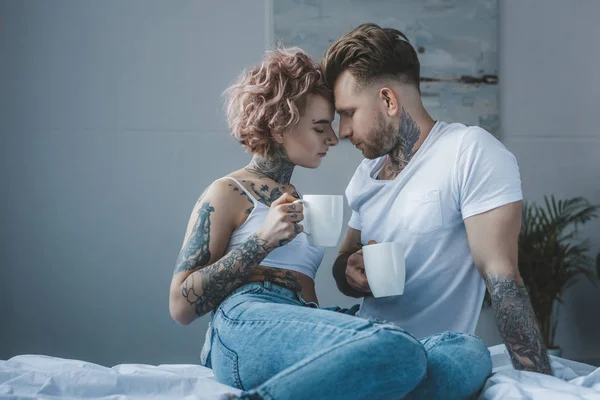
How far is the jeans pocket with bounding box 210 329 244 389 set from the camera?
4.34ft

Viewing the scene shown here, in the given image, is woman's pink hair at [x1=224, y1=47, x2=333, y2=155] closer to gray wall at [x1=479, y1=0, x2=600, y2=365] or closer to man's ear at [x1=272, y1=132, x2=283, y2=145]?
man's ear at [x1=272, y1=132, x2=283, y2=145]

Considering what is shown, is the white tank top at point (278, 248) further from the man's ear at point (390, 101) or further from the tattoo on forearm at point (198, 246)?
the man's ear at point (390, 101)

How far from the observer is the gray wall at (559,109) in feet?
12.7

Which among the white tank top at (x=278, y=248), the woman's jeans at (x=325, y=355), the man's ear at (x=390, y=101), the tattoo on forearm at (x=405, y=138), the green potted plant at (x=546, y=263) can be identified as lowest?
the green potted plant at (x=546, y=263)

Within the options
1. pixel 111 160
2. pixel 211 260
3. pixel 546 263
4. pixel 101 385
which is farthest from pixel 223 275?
pixel 546 263

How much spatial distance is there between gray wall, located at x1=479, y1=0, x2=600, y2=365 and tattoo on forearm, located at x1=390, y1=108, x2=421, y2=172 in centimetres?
210

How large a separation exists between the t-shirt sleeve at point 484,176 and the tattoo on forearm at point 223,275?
0.57 meters

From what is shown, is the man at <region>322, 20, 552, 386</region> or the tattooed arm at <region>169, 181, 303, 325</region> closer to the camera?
the tattooed arm at <region>169, 181, 303, 325</region>

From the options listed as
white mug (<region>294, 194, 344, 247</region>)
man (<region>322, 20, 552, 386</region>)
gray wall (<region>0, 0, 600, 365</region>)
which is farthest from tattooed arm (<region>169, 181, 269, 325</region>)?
gray wall (<region>0, 0, 600, 365</region>)

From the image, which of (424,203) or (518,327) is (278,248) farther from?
(518,327)

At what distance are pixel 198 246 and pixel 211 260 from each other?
44 mm

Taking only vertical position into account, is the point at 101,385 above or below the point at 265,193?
below

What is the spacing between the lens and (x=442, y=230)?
70.0 inches

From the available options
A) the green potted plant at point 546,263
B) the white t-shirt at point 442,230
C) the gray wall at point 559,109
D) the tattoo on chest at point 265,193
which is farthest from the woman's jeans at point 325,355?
the gray wall at point 559,109
